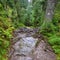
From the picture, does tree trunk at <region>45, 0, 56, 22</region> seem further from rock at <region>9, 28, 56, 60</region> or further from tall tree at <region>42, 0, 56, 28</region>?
rock at <region>9, 28, 56, 60</region>

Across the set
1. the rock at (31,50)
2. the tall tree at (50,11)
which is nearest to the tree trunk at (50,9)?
the tall tree at (50,11)

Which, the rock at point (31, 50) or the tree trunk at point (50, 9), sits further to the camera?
the tree trunk at point (50, 9)

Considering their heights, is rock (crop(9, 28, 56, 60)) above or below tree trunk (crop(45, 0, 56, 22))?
below

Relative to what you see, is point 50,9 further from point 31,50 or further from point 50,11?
point 31,50

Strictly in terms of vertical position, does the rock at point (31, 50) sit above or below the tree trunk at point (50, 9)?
below

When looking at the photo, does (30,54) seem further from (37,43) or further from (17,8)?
(17,8)

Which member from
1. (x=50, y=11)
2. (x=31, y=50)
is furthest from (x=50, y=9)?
(x=31, y=50)

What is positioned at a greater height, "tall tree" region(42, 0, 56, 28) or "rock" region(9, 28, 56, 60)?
"tall tree" region(42, 0, 56, 28)

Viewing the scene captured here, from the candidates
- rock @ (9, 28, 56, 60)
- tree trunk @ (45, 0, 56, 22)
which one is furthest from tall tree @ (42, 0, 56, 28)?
rock @ (9, 28, 56, 60)

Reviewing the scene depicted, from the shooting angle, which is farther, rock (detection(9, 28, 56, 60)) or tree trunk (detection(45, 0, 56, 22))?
tree trunk (detection(45, 0, 56, 22))

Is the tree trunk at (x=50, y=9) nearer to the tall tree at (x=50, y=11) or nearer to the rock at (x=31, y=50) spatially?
the tall tree at (x=50, y=11)

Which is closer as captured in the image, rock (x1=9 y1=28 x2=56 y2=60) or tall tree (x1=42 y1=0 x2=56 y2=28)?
rock (x1=9 y1=28 x2=56 y2=60)

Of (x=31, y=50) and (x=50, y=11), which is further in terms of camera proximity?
(x=50, y=11)

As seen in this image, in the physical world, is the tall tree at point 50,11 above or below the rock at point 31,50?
above
